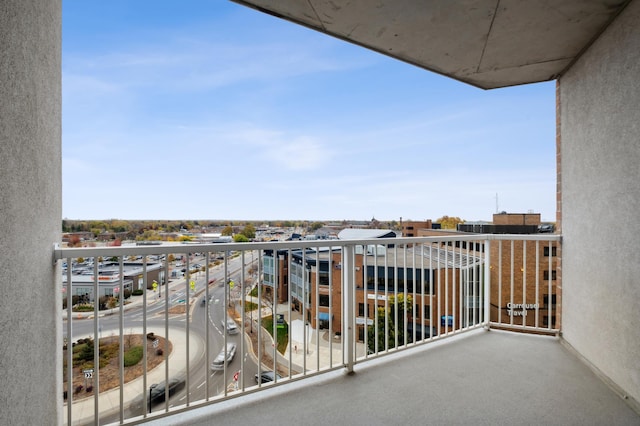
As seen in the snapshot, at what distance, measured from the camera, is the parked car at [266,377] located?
1.96 m

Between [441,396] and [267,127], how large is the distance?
14044 mm

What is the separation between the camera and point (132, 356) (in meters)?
1.74

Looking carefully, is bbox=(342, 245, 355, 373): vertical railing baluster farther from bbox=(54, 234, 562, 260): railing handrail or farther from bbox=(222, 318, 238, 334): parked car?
bbox=(222, 318, 238, 334): parked car

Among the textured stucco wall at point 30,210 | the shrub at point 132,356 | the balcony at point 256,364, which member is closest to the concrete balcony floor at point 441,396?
the balcony at point 256,364

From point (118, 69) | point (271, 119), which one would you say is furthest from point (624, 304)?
point (271, 119)

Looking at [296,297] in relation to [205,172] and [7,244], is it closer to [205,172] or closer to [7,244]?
[7,244]

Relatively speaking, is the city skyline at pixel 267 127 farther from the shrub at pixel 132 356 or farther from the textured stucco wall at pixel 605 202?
the shrub at pixel 132 356

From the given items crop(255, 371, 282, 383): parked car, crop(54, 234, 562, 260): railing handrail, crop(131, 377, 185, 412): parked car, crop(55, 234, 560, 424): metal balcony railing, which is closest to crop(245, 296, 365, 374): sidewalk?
crop(55, 234, 560, 424): metal balcony railing

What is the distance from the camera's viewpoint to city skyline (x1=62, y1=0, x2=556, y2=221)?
399 centimetres

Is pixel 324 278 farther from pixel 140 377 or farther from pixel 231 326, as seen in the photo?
pixel 140 377

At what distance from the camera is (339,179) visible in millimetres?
18016

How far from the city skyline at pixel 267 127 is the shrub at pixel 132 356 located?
2.83 ft

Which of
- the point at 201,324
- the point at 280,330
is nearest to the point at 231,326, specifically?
the point at 201,324

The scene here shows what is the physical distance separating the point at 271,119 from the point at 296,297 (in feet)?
43.7
